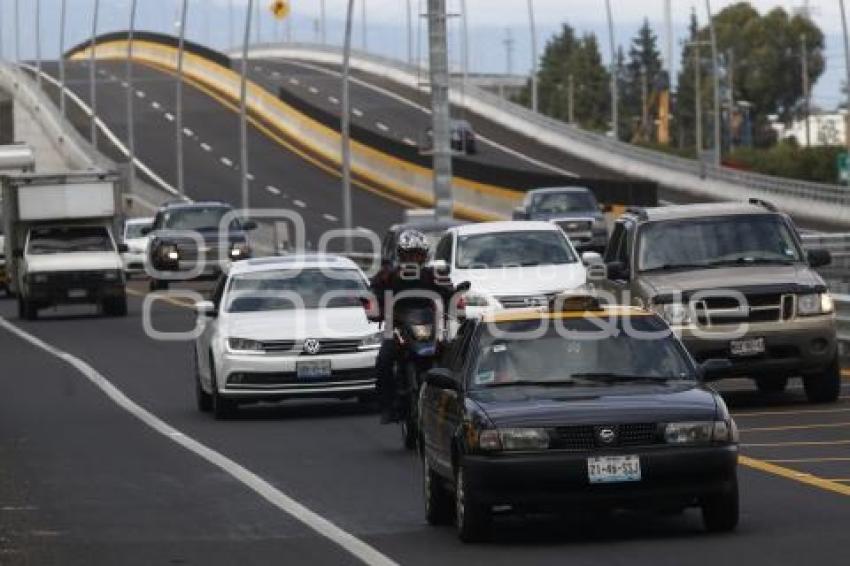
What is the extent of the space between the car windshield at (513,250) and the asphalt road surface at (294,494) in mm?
4686

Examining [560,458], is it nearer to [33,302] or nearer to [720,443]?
[720,443]

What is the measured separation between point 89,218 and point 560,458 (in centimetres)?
3789

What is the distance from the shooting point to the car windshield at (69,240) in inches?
Answer: 1957

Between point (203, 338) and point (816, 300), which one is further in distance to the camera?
point (203, 338)

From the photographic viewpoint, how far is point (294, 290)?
26.1m

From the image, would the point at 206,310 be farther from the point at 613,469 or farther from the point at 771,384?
the point at 613,469

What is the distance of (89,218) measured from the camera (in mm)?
50844

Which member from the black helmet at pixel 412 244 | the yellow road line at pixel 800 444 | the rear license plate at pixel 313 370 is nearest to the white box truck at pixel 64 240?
the rear license plate at pixel 313 370

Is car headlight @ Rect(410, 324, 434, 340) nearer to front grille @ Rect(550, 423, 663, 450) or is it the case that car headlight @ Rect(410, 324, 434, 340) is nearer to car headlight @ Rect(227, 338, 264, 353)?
car headlight @ Rect(227, 338, 264, 353)

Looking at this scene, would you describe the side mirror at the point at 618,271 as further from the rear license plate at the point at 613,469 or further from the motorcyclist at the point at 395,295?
the rear license plate at the point at 613,469

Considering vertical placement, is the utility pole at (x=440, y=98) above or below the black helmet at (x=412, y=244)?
above

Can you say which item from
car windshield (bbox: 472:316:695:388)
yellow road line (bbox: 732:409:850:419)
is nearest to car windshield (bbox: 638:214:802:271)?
yellow road line (bbox: 732:409:850:419)

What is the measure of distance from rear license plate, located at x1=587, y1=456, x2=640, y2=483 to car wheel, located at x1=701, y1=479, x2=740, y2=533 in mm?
479

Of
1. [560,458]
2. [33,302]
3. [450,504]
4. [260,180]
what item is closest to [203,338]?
[450,504]
